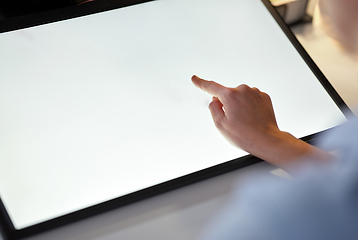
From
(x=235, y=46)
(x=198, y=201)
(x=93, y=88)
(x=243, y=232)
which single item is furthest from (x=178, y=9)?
(x=243, y=232)

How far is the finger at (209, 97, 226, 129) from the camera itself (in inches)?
27.8

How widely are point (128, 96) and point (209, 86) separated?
0.49 feet

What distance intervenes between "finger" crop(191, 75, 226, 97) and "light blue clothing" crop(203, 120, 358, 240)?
27cm

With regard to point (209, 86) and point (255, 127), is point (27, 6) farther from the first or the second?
point (255, 127)

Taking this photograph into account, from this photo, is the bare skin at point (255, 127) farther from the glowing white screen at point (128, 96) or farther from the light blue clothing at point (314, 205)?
the light blue clothing at point (314, 205)

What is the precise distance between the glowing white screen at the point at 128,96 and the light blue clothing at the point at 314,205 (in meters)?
0.24

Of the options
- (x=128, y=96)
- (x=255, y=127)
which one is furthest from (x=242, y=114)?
(x=128, y=96)

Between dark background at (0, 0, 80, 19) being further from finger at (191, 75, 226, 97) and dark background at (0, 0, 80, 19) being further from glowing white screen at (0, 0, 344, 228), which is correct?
finger at (191, 75, 226, 97)

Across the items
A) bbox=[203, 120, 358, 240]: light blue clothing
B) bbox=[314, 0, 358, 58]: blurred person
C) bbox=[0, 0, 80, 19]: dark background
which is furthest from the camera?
bbox=[0, 0, 80, 19]: dark background

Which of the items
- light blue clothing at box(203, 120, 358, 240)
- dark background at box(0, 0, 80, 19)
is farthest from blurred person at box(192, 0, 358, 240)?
dark background at box(0, 0, 80, 19)

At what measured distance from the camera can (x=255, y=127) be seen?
68 cm

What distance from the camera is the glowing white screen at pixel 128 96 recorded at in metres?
0.66

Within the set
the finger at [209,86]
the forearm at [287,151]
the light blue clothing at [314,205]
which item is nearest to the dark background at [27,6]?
the finger at [209,86]

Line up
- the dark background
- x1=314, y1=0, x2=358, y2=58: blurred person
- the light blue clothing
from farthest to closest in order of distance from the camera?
the dark background → x1=314, y1=0, x2=358, y2=58: blurred person → the light blue clothing
